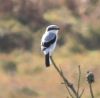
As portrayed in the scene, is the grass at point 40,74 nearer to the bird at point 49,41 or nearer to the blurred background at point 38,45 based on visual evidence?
the blurred background at point 38,45

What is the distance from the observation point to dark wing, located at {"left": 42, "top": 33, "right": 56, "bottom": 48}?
401 cm

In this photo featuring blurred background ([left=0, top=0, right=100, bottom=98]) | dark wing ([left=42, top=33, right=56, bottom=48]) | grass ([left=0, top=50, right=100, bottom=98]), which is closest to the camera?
dark wing ([left=42, top=33, right=56, bottom=48])

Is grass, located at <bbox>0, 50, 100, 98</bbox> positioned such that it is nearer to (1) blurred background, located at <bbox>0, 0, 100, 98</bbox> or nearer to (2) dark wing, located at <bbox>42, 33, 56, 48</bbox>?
(1) blurred background, located at <bbox>0, 0, 100, 98</bbox>

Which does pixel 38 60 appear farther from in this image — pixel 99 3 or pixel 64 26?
pixel 99 3

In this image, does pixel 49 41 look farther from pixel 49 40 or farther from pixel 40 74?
A: pixel 40 74

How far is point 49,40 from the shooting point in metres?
4.05

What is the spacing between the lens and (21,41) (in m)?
16.3

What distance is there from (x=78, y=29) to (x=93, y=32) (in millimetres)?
588

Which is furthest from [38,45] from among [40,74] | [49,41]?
[49,41]

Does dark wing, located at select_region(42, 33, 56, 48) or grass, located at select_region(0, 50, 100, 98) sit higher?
dark wing, located at select_region(42, 33, 56, 48)

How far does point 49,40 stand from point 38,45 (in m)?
11.9

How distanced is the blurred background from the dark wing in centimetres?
649

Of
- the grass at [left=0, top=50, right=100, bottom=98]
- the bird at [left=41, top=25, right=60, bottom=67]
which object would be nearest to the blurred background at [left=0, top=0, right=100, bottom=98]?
the grass at [left=0, top=50, right=100, bottom=98]

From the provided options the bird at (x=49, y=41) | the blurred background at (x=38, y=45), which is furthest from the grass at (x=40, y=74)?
the bird at (x=49, y=41)
